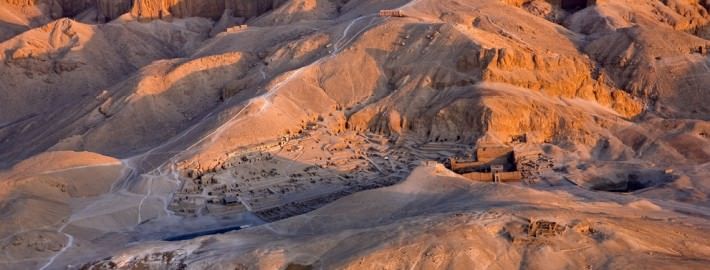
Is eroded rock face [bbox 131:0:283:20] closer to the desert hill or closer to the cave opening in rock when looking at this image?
the desert hill

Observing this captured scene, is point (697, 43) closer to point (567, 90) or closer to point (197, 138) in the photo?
point (567, 90)

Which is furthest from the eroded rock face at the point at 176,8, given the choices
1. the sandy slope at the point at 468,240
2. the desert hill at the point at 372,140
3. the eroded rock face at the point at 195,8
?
the sandy slope at the point at 468,240

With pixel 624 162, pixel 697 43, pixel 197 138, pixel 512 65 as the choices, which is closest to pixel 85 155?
pixel 197 138

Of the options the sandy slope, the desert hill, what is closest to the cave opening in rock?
the desert hill

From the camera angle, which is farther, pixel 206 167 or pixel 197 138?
pixel 197 138

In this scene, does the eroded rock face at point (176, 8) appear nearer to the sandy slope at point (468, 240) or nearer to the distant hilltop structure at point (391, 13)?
the distant hilltop structure at point (391, 13)

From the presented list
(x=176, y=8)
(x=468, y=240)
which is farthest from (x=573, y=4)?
(x=468, y=240)
